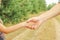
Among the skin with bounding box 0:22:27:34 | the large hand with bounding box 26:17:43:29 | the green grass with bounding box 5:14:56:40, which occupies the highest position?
the green grass with bounding box 5:14:56:40

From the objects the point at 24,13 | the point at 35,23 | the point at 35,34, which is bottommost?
the point at 35,23

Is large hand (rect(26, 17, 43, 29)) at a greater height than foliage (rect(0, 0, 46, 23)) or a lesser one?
lesser

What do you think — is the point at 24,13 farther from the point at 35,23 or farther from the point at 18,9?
the point at 35,23

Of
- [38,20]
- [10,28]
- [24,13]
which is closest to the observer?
[38,20]

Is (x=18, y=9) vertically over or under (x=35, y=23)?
over

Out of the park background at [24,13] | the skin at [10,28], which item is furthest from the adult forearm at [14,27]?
the park background at [24,13]

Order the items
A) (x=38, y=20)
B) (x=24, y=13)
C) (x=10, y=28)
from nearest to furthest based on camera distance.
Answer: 1. (x=38, y=20)
2. (x=10, y=28)
3. (x=24, y=13)

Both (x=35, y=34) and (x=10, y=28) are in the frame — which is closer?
(x=10, y=28)

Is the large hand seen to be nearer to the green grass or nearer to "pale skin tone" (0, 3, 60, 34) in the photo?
"pale skin tone" (0, 3, 60, 34)

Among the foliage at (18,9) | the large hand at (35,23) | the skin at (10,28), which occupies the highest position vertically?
the foliage at (18,9)

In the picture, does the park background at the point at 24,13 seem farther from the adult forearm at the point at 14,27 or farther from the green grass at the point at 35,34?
the adult forearm at the point at 14,27

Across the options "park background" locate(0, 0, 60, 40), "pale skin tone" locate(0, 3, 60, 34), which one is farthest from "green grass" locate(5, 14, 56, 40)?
"pale skin tone" locate(0, 3, 60, 34)

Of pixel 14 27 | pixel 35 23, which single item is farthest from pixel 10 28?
pixel 35 23

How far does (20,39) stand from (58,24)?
306 mm
